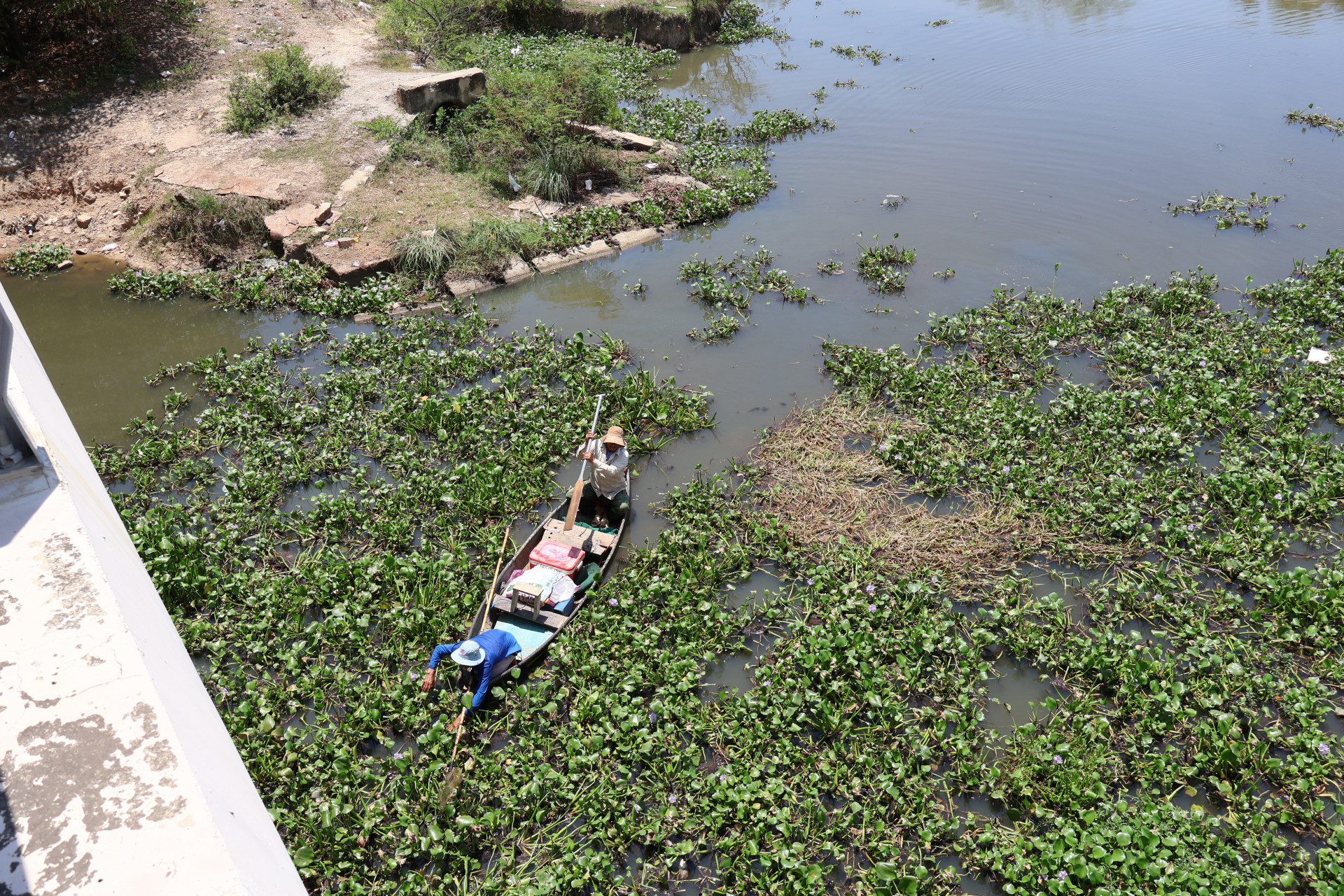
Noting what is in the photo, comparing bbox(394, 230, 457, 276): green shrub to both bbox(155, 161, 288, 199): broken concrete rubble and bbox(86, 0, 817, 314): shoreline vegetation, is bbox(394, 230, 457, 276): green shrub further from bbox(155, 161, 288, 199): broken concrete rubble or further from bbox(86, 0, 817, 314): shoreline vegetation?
bbox(155, 161, 288, 199): broken concrete rubble

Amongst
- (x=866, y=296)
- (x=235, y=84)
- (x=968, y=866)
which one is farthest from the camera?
(x=235, y=84)

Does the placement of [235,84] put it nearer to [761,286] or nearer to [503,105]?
[503,105]

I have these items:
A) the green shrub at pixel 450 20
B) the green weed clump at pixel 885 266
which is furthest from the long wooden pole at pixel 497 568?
the green shrub at pixel 450 20

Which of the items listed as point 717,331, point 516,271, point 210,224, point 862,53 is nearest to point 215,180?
point 210,224

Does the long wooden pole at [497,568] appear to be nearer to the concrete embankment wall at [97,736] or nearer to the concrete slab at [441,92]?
the concrete embankment wall at [97,736]

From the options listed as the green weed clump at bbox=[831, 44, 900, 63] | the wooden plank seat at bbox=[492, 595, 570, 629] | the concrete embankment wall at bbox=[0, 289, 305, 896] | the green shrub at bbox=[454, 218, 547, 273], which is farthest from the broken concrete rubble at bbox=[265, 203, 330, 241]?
the green weed clump at bbox=[831, 44, 900, 63]

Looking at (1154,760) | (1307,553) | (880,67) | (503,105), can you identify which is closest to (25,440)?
(1154,760)

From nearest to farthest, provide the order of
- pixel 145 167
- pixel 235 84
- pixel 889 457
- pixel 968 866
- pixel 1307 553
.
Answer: pixel 968 866 → pixel 1307 553 → pixel 889 457 → pixel 145 167 → pixel 235 84
